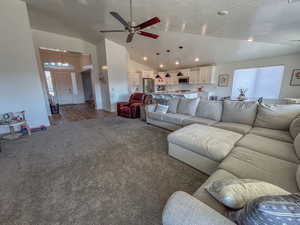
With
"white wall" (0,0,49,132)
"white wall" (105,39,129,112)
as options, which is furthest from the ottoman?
"white wall" (105,39,129,112)

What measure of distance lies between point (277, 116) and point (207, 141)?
1.46 metres

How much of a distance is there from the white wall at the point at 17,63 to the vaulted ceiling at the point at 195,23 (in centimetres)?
68

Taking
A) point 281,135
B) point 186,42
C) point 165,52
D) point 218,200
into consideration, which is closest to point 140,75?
point 165,52

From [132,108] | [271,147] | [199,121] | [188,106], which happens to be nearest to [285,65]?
[188,106]

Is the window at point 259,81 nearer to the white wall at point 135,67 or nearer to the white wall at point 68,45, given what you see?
the white wall at point 135,67

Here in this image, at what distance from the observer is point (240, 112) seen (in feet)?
8.73

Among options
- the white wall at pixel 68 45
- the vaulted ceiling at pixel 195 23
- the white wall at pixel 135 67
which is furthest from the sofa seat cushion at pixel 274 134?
the white wall at pixel 135 67

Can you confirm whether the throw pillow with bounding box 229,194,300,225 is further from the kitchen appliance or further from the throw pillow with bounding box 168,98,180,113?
the kitchen appliance

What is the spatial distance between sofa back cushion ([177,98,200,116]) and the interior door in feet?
27.0

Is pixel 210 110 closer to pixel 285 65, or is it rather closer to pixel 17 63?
pixel 285 65

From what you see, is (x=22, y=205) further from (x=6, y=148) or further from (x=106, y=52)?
(x=106, y=52)

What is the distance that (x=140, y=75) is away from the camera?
9.09m

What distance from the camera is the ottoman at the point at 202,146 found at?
67.9 inches

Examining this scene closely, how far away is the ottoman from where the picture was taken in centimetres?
172
